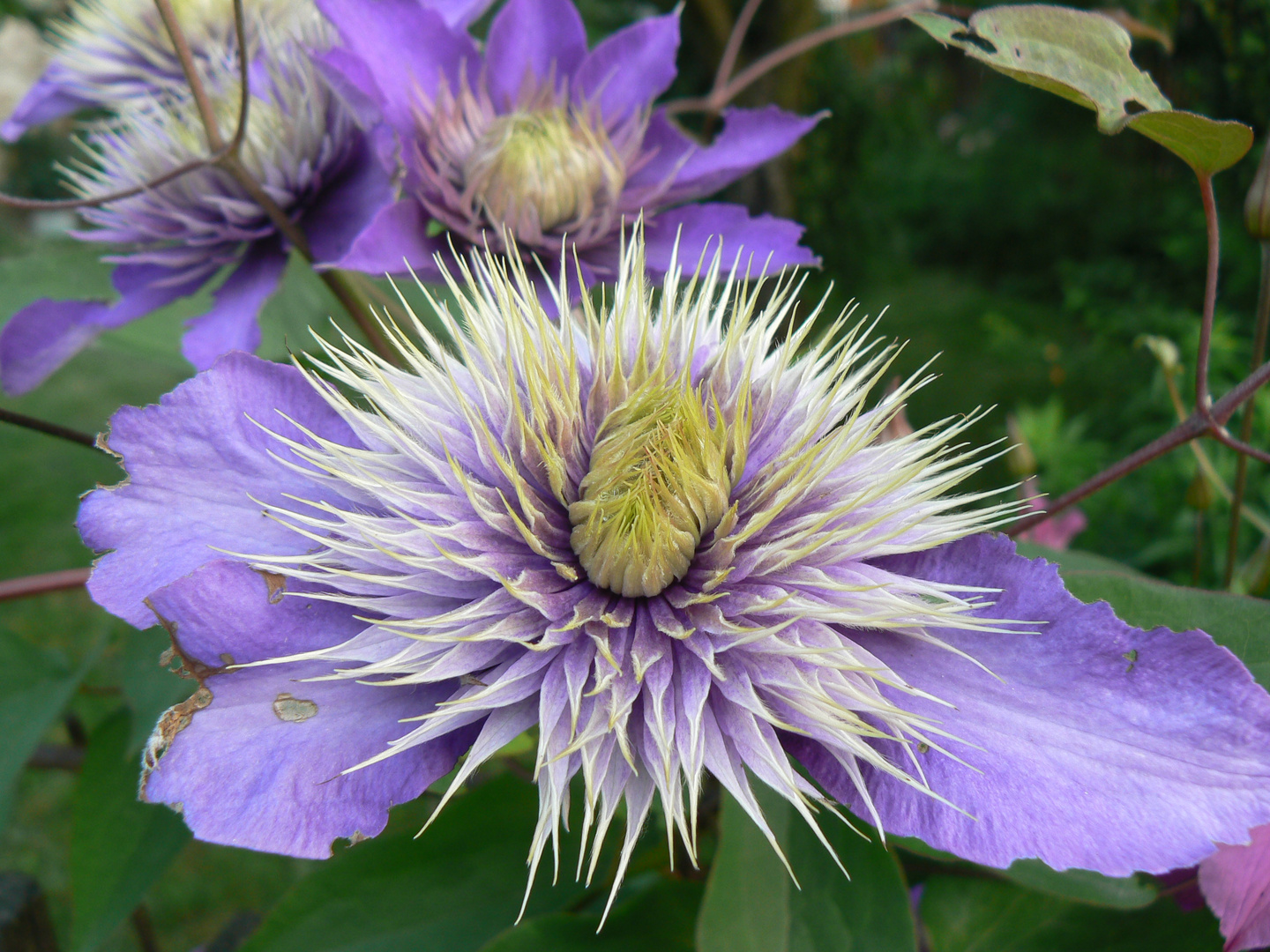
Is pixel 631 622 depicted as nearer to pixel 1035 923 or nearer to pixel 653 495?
pixel 653 495

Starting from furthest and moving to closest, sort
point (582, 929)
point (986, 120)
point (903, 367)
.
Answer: point (986, 120)
point (903, 367)
point (582, 929)

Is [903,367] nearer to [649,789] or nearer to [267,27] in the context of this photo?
[267,27]

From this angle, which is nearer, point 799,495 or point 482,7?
point 799,495

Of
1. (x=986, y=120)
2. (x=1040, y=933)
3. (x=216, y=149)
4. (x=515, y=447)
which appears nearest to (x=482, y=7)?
(x=216, y=149)

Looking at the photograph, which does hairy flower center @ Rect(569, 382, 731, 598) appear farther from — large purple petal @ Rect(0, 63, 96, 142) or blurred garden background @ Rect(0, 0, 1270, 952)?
large purple petal @ Rect(0, 63, 96, 142)

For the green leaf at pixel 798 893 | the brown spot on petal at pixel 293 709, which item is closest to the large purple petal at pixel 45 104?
the brown spot on petal at pixel 293 709

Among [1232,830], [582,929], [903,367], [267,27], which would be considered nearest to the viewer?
[1232,830]
